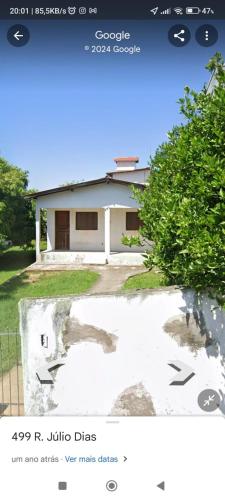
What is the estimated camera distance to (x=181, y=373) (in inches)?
109

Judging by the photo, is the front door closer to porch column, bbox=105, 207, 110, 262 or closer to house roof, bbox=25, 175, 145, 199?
house roof, bbox=25, 175, 145, 199

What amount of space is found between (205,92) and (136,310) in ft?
6.13

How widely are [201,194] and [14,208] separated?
6569 mm

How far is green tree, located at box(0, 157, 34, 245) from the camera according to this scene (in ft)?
23.6

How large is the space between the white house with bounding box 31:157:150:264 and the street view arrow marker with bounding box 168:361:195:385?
5330mm
